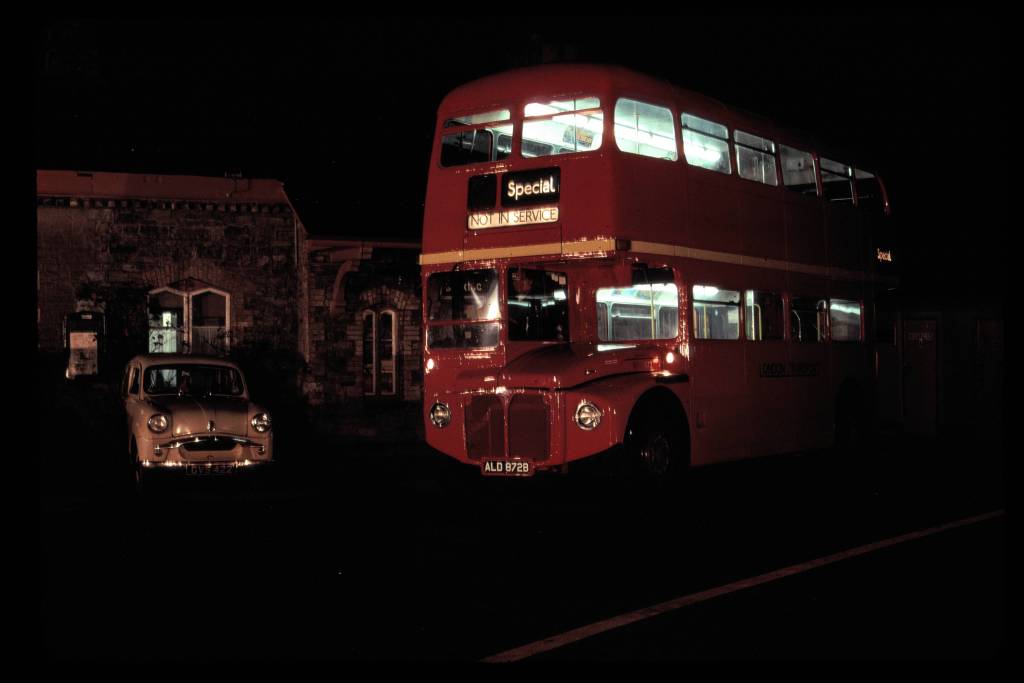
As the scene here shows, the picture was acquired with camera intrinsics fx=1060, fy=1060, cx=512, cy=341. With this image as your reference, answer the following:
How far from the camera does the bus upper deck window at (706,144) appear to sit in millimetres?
12023

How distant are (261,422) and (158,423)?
1236 mm

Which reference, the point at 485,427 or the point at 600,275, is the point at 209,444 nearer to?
the point at 485,427

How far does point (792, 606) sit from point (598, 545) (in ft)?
9.42

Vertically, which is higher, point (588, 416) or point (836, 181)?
point (836, 181)

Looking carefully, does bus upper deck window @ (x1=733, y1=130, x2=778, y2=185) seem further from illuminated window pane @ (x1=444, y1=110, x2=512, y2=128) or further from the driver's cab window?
illuminated window pane @ (x1=444, y1=110, x2=512, y2=128)

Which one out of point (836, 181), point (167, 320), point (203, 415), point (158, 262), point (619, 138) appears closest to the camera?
point (619, 138)

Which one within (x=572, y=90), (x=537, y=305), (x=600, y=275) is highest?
(x=572, y=90)

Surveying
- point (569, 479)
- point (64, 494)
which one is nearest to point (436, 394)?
point (569, 479)

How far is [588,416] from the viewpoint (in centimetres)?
1058

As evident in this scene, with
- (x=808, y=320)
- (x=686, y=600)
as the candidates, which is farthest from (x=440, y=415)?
(x=808, y=320)

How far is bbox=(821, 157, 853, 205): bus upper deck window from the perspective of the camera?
1481 centimetres

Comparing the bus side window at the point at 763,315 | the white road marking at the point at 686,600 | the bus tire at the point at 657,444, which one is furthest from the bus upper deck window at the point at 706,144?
the white road marking at the point at 686,600

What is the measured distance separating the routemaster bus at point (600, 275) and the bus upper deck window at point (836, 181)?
4.55 ft

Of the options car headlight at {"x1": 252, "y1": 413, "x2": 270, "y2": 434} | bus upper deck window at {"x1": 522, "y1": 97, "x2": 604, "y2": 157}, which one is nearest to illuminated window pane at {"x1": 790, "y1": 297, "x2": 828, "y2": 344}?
bus upper deck window at {"x1": 522, "y1": 97, "x2": 604, "y2": 157}
